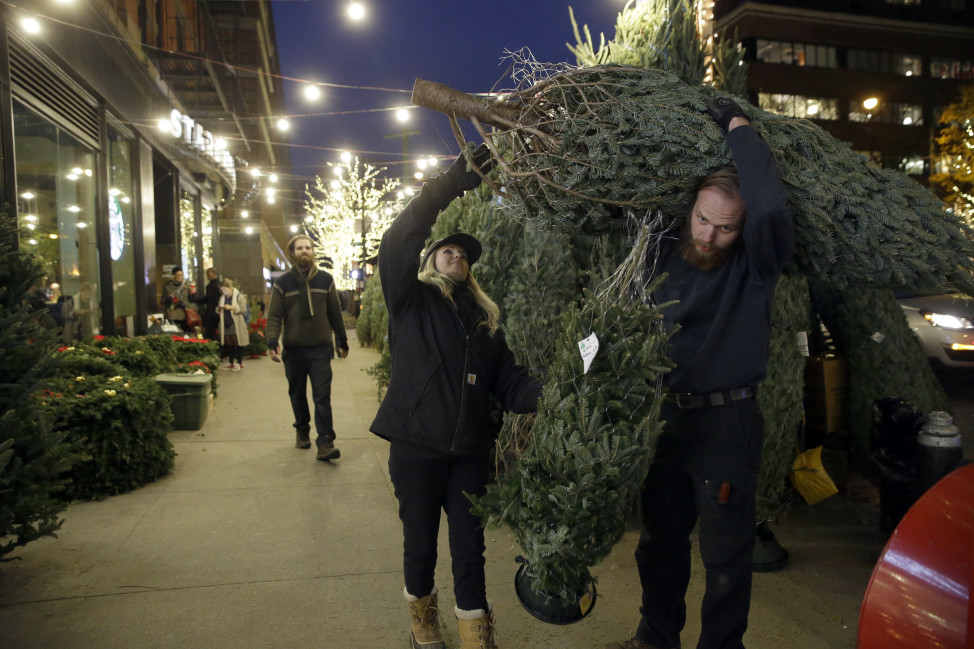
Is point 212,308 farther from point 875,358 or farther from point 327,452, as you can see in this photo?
point 875,358

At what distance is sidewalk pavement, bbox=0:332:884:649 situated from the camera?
319 cm

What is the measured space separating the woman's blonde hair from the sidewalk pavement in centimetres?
149

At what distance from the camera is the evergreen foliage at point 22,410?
3207 mm

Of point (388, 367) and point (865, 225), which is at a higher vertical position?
point (865, 225)

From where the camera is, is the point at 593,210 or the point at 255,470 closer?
the point at 593,210

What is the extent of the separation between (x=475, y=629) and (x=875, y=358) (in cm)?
386

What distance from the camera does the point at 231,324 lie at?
12.8 meters

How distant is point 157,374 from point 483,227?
13.9 ft

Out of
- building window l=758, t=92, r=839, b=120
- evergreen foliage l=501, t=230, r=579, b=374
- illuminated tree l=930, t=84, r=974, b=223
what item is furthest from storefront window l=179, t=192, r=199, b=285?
building window l=758, t=92, r=839, b=120

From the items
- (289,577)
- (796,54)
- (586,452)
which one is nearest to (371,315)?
(289,577)

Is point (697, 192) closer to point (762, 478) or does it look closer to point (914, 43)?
point (762, 478)

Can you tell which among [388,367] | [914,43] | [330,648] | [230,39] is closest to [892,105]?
[914,43]

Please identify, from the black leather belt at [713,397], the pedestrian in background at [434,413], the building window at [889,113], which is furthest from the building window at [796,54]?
the black leather belt at [713,397]

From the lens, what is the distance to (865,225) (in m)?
2.28
